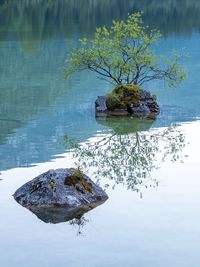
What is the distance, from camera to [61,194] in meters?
20.1

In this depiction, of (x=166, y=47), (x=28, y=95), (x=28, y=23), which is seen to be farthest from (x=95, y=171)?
(x=28, y=23)

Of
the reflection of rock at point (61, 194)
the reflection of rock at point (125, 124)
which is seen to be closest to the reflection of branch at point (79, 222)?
the reflection of rock at point (61, 194)

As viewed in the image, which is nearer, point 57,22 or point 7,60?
point 7,60

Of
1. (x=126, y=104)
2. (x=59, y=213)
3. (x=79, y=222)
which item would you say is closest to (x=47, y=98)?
(x=126, y=104)

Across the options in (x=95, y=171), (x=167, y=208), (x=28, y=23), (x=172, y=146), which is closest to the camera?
(x=167, y=208)

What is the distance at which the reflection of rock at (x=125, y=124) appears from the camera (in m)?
32.6

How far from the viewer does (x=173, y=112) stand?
3853 cm

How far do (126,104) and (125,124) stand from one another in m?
3.16

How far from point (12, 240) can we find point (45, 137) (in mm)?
14300

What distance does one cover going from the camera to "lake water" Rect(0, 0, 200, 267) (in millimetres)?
16688

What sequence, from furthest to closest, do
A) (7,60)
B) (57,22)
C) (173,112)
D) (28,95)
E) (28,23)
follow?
(57,22) → (28,23) → (7,60) → (28,95) → (173,112)

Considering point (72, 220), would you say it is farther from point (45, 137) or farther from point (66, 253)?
point (45, 137)

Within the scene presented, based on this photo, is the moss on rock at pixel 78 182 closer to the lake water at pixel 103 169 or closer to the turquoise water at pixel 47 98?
the lake water at pixel 103 169

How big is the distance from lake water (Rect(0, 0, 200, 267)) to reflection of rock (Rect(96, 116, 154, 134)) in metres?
0.05
